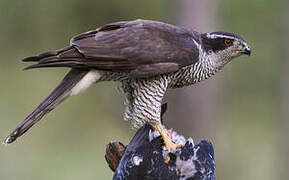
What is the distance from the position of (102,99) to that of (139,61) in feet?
31.7

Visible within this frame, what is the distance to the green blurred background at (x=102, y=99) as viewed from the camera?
992 cm

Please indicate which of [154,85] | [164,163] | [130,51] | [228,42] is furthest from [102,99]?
[164,163]

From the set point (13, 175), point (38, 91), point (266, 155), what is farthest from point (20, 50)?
point (266, 155)

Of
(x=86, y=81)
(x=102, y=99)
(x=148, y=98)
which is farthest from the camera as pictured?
(x=102, y=99)

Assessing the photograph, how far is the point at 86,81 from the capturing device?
3.96 m

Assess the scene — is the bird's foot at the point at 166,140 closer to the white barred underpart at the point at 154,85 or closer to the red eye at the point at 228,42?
the white barred underpart at the point at 154,85

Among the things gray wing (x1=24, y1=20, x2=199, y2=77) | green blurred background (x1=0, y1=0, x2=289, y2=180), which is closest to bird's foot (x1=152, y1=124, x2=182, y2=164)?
gray wing (x1=24, y1=20, x2=199, y2=77)

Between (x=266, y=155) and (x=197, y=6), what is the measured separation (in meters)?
5.60

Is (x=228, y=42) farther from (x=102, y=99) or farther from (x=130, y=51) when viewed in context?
(x=102, y=99)

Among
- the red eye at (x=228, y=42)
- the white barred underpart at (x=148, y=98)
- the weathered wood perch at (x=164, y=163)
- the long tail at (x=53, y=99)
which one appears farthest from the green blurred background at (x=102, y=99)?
the weathered wood perch at (x=164, y=163)

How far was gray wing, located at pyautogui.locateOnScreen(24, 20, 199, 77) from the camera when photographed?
3.90 metres

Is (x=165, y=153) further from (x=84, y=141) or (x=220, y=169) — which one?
(x=84, y=141)

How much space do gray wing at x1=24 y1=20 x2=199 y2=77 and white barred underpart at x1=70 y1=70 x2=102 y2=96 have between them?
7cm

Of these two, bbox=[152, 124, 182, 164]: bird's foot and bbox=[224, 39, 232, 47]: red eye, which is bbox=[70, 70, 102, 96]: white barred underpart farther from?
bbox=[224, 39, 232, 47]: red eye
